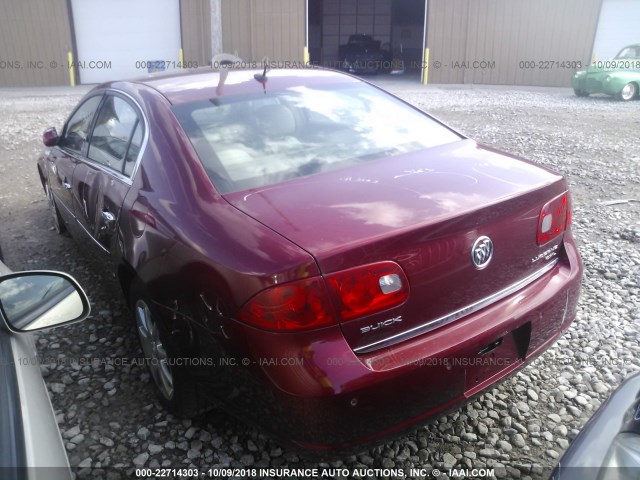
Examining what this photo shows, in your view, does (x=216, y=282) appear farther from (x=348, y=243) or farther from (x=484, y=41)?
(x=484, y=41)

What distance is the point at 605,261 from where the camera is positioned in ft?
14.1

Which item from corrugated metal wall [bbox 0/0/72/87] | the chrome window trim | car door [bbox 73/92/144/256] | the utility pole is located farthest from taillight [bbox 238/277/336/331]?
corrugated metal wall [bbox 0/0/72/87]

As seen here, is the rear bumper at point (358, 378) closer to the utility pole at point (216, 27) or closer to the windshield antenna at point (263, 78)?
the windshield antenna at point (263, 78)

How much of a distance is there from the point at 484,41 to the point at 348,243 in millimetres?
20476

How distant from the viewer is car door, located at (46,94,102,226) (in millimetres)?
3564

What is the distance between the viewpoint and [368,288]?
71.2 inches

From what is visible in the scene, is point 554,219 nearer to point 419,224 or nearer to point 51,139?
point 419,224

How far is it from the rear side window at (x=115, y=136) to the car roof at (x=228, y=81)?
20cm

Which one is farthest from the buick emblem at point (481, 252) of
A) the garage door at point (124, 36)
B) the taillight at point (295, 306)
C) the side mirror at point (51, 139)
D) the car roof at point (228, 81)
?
the garage door at point (124, 36)

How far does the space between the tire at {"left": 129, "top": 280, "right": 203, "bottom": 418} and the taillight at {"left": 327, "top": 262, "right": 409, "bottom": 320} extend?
0.85m

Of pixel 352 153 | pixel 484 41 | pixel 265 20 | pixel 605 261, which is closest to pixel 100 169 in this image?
pixel 352 153

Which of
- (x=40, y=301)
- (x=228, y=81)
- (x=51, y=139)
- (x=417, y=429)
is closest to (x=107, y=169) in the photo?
(x=228, y=81)

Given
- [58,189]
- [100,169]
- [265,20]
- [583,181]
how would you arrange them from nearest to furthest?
[100,169] → [58,189] → [583,181] → [265,20]

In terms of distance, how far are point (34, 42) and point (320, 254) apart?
2019 cm
